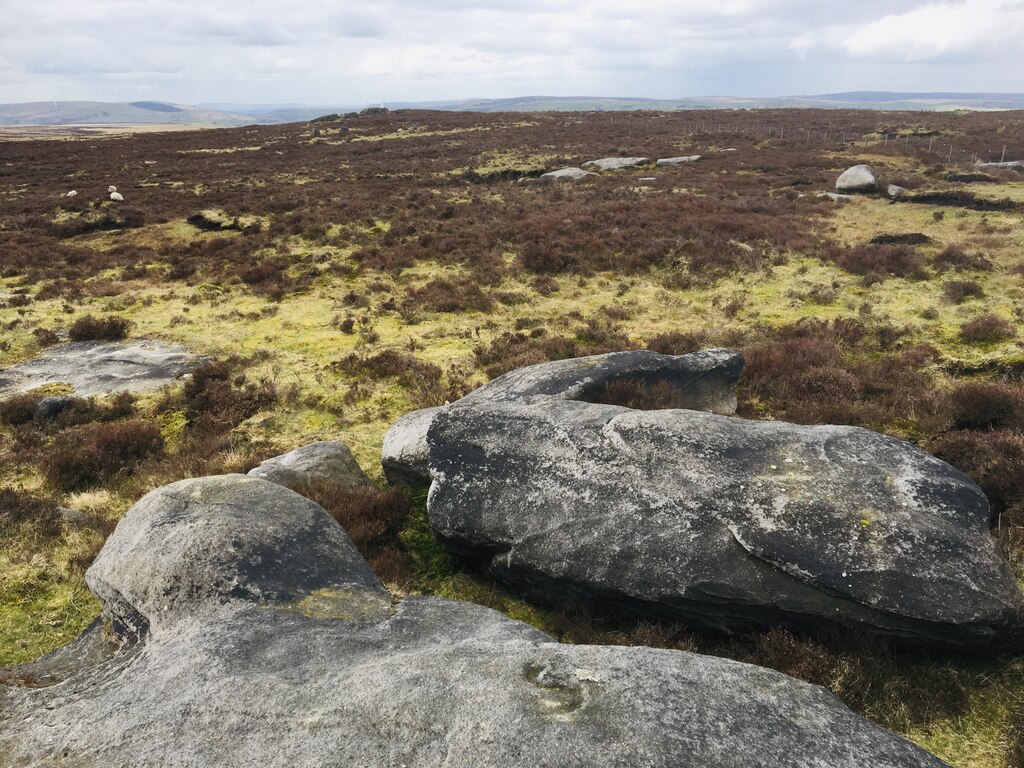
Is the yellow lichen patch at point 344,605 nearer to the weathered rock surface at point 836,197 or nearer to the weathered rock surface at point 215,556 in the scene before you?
the weathered rock surface at point 215,556

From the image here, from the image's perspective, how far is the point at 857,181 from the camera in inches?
1483

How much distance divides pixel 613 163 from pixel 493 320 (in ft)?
118

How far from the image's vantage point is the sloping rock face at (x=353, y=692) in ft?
14.0

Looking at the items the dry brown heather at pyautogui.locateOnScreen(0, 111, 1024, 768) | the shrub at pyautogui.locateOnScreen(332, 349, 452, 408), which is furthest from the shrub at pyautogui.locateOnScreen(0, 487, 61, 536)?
the shrub at pyautogui.locateOnScreen(332, 349, 452, 408)

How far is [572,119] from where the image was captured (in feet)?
309

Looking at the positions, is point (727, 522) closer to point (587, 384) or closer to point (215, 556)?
point (587, 384)

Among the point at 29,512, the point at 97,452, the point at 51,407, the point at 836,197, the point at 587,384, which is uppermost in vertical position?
the point at 836,197

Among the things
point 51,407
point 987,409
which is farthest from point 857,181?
point 51,407

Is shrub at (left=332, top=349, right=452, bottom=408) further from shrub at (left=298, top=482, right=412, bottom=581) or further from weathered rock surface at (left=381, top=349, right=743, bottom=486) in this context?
shrub at (left=298, top=482, right=412, bottom=581)

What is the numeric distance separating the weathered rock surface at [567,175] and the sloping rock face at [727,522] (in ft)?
132

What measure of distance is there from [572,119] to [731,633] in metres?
98.3

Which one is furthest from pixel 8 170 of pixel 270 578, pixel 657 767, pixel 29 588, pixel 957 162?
pixel 957 162

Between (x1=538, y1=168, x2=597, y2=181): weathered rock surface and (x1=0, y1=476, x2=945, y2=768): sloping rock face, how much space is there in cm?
4321

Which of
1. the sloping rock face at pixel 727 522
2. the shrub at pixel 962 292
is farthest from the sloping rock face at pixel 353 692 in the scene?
the shrub at pixel 962 292
